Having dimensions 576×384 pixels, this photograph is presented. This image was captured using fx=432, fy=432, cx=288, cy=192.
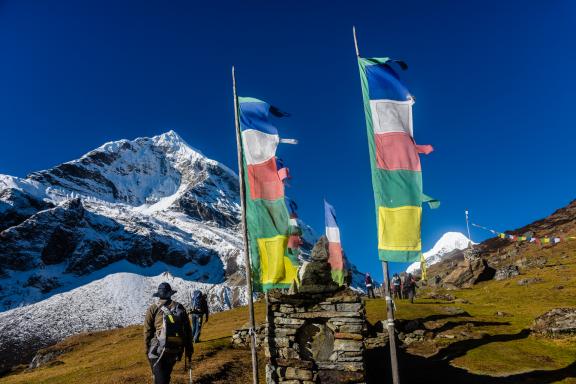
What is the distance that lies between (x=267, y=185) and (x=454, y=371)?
11.5 m

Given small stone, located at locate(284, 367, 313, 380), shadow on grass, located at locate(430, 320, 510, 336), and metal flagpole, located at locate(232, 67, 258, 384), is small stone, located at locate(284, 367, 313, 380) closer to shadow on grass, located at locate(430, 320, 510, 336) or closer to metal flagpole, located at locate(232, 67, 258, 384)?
metal flagpole, located at locate(232, 67, 258, 384)

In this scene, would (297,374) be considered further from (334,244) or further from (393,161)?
(393,161)

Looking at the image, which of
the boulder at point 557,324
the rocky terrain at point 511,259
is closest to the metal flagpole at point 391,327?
the boulder at point 557,324

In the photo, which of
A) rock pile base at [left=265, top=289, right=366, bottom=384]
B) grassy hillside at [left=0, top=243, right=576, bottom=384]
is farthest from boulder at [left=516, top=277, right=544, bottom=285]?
rock pile base at [left=265, top=289, right=366, bottom=384]

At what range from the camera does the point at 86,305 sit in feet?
554

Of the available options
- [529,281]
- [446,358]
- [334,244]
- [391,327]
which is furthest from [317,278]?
[529,281]

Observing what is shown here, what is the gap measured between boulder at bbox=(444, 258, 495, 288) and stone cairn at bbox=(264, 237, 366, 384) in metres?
54.3

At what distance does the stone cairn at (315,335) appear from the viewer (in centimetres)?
1559

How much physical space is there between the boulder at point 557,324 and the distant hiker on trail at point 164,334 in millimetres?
20345

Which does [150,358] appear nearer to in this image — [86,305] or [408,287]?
[408,287]

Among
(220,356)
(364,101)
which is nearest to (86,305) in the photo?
(220,356)

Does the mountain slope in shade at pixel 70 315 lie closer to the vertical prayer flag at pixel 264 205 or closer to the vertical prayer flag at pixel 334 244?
the vertical prayer flag at pixel 334 244

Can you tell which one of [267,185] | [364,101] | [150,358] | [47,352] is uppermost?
[364,101]

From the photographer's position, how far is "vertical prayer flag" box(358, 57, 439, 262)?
1268 cm
